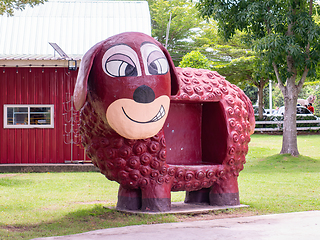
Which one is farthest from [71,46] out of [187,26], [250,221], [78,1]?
[187,26]

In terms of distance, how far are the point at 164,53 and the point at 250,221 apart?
255cm

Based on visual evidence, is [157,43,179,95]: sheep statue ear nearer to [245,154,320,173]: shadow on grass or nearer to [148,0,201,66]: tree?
[245,154,320,173]: shadow on grass

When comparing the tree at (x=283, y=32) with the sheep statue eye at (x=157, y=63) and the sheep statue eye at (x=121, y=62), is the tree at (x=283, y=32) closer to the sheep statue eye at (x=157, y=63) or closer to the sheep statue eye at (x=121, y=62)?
the sheep statue eye at (x=157, y=63)

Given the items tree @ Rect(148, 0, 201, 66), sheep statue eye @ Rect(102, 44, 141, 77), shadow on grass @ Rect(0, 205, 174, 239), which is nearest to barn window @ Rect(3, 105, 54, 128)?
shadow on grass @ Rect(0, 205, 174, 239)

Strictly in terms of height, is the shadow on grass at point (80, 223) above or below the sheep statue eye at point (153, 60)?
below

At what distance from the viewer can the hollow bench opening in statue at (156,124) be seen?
17.4ft

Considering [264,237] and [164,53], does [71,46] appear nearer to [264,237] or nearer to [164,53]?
[164,53]

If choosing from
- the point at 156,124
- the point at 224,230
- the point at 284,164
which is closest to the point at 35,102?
the point at 156,124

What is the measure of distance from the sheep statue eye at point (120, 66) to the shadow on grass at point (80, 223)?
193 centimetres

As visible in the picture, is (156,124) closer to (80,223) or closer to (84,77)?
(84,77)

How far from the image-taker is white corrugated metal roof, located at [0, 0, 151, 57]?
1409cm

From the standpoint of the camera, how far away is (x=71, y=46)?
14078mm

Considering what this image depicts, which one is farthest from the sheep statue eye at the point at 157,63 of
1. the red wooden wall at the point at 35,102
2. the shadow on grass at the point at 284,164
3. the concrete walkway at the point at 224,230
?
the shadow on grass at the point at 284,164

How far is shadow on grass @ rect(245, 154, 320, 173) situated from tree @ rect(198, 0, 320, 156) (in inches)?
16.2
